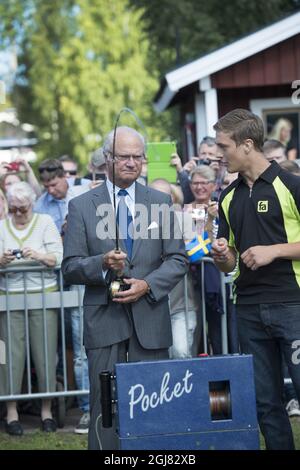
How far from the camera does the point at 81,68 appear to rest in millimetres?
37562

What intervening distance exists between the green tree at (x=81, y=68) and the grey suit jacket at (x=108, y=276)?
26.7m

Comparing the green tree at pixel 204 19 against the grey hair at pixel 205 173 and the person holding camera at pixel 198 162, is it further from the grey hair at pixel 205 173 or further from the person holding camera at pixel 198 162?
the grey hair at pixel 205 173

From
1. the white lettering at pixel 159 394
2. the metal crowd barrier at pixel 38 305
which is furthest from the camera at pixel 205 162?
the white lettering at pixel 159 394

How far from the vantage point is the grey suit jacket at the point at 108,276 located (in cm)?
556

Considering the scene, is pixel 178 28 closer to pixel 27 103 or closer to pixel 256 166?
pixel 256 166

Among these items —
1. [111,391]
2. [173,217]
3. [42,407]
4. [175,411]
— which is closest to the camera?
[175,411]

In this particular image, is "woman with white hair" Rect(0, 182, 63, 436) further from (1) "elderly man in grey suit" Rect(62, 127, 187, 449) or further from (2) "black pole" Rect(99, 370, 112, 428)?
(2) "black pole" Rect(99, 370, 112, 428)

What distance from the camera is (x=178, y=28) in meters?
21.9

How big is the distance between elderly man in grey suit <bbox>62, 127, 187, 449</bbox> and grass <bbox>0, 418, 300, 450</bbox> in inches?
58.0

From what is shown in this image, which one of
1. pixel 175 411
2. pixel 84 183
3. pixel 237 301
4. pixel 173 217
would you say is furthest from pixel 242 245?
pixel 84 183

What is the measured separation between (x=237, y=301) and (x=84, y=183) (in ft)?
13.7

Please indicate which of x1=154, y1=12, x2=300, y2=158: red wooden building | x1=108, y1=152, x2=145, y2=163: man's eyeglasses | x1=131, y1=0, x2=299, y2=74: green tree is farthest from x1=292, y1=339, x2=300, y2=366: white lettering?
x1=131, y1=0, x2=299, y2=74: green tree

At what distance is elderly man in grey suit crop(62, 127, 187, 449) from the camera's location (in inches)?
218

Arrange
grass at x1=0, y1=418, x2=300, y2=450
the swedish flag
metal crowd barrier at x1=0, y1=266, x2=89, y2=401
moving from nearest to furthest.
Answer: grass at x1=0, y1=418, x2=300, y2=450 → metal crowd barrier at x1=0, y1=266, x2=89, y2=401 → the swedish flag
